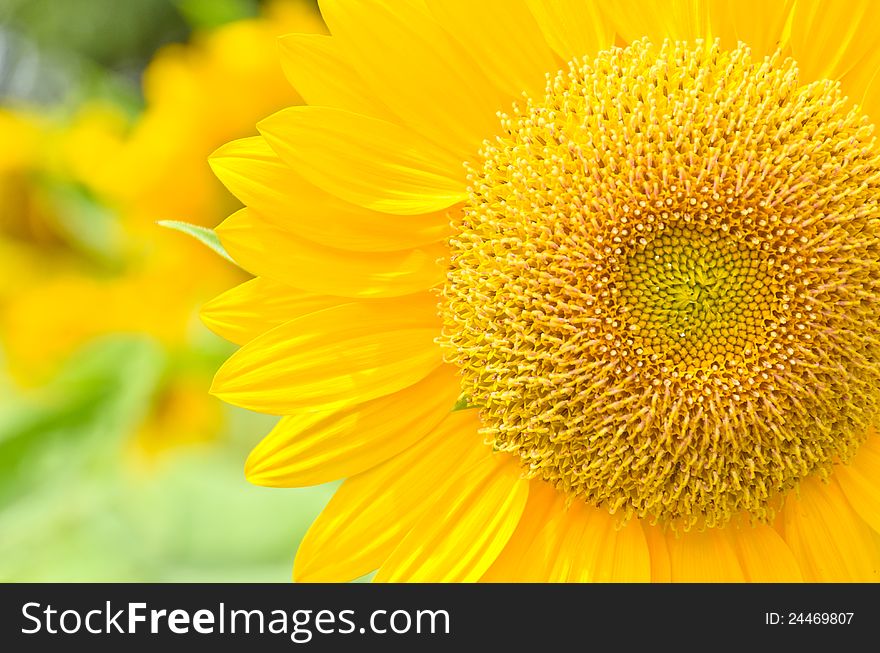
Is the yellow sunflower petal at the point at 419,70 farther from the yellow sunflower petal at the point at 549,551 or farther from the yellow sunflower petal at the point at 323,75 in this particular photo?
the yellow sunflower petal at the point at 549,551

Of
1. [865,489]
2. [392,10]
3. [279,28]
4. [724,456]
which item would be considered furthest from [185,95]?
[865,489]

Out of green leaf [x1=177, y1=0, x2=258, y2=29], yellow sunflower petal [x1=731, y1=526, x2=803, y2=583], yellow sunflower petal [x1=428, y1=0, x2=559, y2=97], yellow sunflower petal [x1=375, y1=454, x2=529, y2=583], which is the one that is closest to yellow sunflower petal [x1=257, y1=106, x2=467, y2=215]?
yellow sunflower petal [x1=428, y1=0, x2=559, y2=97]

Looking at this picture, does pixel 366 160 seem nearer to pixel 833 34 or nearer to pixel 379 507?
pixel 379 507

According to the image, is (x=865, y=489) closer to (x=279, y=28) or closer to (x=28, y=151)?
(x=279, y=28)

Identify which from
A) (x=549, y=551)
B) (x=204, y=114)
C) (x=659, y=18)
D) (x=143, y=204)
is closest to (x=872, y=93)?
(x=659, y=18)

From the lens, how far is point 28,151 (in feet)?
7.64

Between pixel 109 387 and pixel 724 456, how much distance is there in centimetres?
128

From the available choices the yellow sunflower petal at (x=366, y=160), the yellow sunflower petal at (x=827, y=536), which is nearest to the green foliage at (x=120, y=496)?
the yellow sunflower petal at (x=366, y=160)

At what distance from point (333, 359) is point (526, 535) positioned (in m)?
0.37

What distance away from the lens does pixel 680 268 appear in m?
1.21

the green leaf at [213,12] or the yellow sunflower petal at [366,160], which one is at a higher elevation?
the green leaf at [213,12]

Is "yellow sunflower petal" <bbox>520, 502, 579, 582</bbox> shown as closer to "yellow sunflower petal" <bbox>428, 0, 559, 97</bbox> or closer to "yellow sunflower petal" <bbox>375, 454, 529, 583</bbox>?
"yellow sunflower petal" <bbox>375, 454, 529, 583</bbox>

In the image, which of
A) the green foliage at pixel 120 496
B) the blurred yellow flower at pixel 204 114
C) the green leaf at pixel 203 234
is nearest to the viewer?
the green leaf at pixel 203 234

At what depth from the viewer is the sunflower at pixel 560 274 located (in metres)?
1.18
